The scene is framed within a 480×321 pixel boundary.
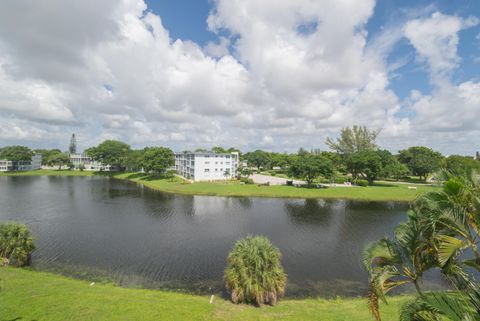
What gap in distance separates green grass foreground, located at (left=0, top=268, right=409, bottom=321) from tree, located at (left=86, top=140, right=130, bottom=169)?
89.3 meters

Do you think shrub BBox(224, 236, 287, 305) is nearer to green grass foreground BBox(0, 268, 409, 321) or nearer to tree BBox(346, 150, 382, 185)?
green grass foreground BBox(0, 268, 409, 321)

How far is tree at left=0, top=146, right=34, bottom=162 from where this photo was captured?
98.2 m

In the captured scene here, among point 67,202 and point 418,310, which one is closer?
point 418,310

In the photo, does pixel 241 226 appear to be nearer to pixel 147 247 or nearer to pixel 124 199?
pixel 147 247

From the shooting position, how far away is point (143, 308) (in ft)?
38.6

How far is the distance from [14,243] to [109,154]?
291ft

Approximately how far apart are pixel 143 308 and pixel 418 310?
38.9 feet

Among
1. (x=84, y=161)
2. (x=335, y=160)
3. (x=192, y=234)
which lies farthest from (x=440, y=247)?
(x=84, y=161)

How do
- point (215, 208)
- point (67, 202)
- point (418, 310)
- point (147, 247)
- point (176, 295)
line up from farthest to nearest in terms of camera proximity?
1. point (67, 202)
2. point (215, 208)
3. point (147, 247)
4. point (176, 295)
5. point (418, 310)

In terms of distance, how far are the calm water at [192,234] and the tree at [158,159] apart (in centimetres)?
2807

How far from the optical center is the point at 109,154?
321 ft

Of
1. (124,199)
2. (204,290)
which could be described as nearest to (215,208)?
(124,199)

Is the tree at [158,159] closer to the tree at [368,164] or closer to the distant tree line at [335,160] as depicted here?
the distant tree line at [335,160]

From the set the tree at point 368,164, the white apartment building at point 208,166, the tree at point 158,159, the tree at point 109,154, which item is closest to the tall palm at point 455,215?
the tree at point 368,164
